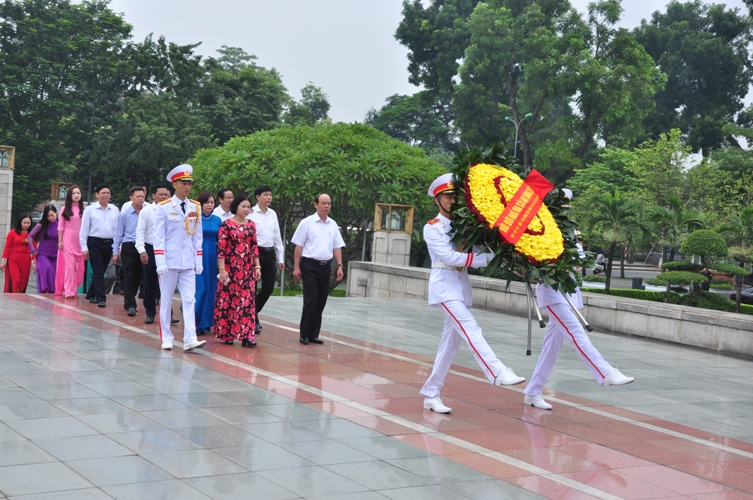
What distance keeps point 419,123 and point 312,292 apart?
5407 centimetres

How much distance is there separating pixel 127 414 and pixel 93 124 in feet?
109

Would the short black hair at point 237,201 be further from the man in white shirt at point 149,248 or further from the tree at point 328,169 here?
the tree at point 328,169

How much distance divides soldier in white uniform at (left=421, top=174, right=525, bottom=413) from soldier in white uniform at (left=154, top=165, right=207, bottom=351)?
9.80ft

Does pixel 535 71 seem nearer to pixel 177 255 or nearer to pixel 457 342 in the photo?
pixel 177 255

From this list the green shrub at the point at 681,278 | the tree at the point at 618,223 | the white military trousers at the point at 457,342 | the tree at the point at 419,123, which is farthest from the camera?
the tree at the point at 419,123

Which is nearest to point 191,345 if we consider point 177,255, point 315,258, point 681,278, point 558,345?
point 177,255

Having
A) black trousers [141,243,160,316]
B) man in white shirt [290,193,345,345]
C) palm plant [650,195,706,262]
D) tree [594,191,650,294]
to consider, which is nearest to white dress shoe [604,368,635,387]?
man in white shirt [290,193,345,345]

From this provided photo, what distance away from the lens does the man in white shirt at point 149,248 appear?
9.23 meters

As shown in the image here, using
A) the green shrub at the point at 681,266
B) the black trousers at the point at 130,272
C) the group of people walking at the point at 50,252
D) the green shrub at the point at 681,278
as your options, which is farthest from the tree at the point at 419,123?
the black trousers at the point at 130,272

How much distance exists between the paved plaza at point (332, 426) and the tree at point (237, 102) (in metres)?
30.4

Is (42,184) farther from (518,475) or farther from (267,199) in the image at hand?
(518,475)

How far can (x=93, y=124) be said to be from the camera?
3662 cm

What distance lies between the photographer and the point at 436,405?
6.37m

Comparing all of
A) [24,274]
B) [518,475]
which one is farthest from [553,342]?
[24,274]
